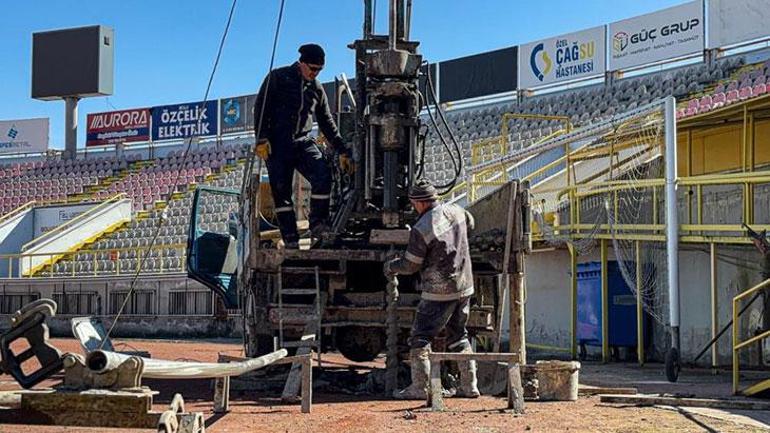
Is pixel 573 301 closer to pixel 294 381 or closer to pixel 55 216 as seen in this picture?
pixel 294 381

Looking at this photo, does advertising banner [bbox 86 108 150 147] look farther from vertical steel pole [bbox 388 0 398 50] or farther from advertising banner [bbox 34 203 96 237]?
vertical steel pole [bbox 388 0 398 50]

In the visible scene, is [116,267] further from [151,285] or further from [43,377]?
[43,377]

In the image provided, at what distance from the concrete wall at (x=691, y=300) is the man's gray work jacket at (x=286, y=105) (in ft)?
20.4

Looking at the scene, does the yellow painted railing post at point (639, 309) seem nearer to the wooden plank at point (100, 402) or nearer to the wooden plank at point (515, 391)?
the wooden plank at point (515, 391)

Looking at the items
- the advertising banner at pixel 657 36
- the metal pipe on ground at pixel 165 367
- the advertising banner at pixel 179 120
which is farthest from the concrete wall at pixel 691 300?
the advertising banner at pixel 179 120

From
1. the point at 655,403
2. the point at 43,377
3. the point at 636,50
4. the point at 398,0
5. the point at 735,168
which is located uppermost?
the point at 636,50

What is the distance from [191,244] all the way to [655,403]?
7.08 meters

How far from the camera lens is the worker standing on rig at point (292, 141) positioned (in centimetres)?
941

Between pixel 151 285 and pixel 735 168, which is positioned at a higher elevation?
pixel 735 168

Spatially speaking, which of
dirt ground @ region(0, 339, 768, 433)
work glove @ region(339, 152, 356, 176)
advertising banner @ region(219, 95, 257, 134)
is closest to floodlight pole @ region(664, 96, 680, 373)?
dirt ground @ region(0, 339, 768, 433)

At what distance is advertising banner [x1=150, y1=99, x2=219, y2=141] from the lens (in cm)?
4875

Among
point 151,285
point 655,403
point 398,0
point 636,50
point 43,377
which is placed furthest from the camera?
point 636,50

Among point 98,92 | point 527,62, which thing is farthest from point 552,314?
point 98,92

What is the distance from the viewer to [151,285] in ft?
90.3
